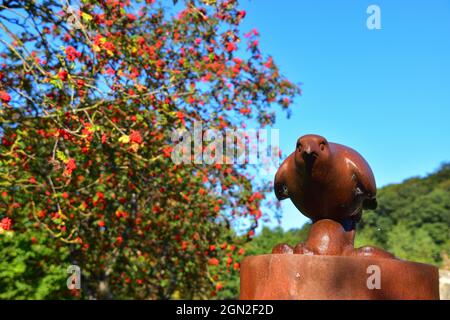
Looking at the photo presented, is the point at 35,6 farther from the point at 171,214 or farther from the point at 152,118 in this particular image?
the point at 171,214

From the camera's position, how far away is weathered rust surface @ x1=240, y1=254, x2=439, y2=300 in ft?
11.1

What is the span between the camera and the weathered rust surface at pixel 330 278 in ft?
11.1

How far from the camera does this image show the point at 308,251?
375cm

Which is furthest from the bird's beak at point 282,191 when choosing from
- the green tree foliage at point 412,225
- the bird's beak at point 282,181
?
the green tree foliage at point 412,225

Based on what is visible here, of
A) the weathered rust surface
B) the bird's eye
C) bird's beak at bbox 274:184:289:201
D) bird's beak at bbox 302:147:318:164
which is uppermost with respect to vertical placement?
the bird's eye

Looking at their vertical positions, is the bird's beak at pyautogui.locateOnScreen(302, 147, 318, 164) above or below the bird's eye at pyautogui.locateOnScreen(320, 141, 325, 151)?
below

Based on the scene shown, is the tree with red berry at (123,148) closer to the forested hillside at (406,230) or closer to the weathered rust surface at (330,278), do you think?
the weathered rust surface at (330,278)

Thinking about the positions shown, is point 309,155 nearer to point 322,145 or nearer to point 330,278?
point 322,145

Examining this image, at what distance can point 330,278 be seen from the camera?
3387 mm

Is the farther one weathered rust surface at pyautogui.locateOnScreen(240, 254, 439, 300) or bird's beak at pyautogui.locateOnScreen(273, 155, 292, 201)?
bird's beak at pyautogui.locateOnScreen(273, 155, 292, 201)

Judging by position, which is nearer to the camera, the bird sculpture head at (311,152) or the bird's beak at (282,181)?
the bird sculpture head at (311,152)

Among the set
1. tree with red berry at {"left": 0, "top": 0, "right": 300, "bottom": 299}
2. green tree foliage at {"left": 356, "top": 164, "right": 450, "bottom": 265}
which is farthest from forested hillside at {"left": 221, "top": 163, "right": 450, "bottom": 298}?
tree with red berry at {"left": 0, "top": 0, "right": 300, "bottom": 299}

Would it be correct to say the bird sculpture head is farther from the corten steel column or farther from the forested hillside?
the forested hillside
